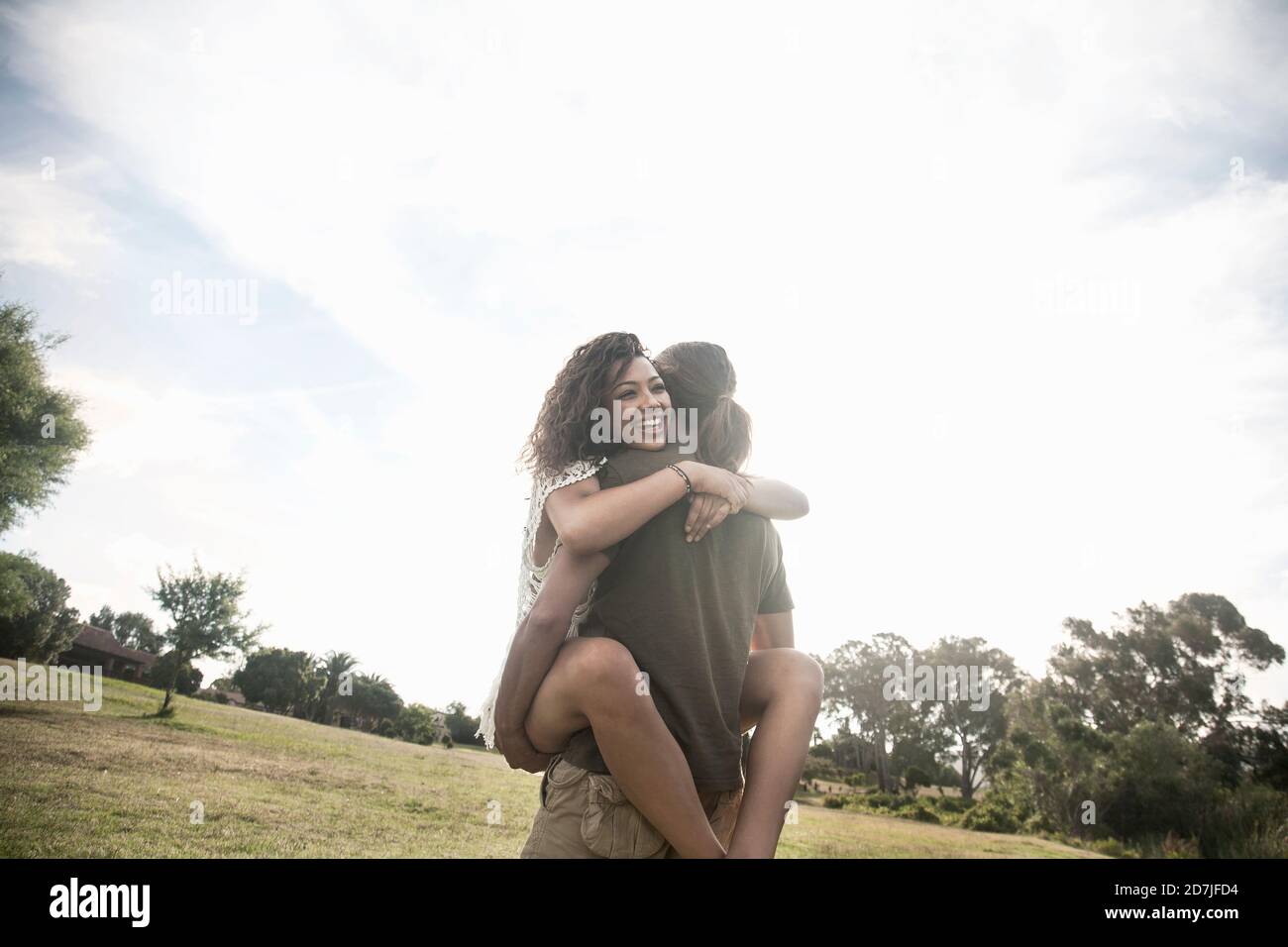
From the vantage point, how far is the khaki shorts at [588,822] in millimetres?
1925

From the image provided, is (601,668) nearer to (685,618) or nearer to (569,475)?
(685,618)

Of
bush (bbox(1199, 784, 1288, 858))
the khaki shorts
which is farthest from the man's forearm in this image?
bush (bbox(1199, 784, 1288, 858))

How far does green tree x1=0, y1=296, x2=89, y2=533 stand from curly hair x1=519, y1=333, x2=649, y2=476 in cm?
2736

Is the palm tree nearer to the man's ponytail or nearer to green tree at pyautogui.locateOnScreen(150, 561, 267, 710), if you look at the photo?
green tree at pyautogui.locateOnScreen(150, 561, 267, 710)

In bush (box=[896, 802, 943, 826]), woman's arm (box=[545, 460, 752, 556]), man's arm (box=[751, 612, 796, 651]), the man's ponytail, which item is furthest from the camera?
bush (box=[896, 802, 943, 826])

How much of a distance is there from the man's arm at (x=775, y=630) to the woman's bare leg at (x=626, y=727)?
0.87 m

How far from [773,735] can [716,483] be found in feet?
2.73

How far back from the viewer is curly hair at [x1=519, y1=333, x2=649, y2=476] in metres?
2.33

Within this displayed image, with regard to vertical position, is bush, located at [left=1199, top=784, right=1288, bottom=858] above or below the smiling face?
below

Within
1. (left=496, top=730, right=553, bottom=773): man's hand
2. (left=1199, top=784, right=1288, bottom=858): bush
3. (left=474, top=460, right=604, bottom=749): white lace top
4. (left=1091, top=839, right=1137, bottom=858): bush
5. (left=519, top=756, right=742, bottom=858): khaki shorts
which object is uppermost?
(left=474, top=460, right=604, bottom=749): white lace top

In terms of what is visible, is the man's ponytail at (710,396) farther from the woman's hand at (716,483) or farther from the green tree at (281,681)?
the green tree at (281,681)

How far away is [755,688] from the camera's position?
2244 millimetres
